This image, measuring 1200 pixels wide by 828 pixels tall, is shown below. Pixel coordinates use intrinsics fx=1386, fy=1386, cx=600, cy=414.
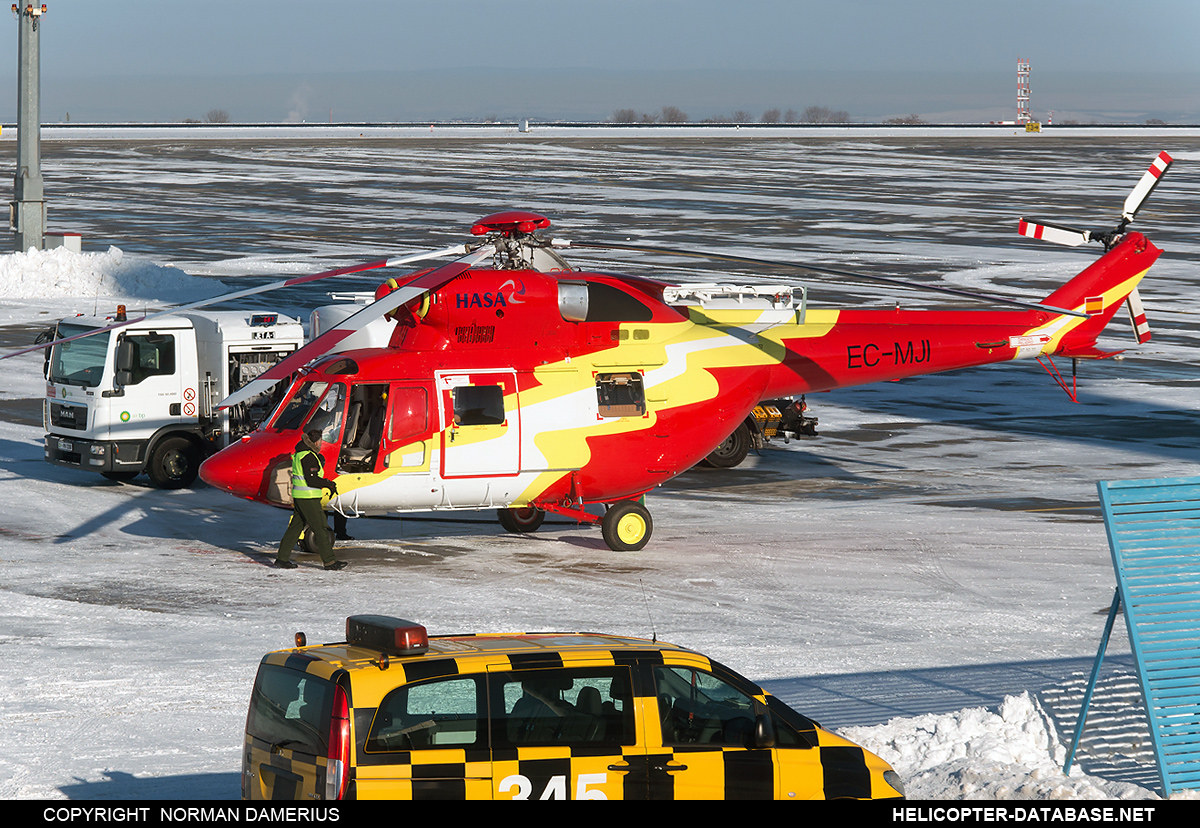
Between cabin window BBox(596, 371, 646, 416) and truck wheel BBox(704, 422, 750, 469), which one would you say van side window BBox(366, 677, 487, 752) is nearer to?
cabin window BBox(596, 371, 646, 416)

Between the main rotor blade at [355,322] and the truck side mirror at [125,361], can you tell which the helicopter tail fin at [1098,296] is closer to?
the main rotor blade at [355,322]

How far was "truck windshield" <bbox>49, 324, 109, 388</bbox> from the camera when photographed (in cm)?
2153

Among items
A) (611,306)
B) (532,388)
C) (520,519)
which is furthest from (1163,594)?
(520,519)

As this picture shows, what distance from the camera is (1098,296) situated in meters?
21.1

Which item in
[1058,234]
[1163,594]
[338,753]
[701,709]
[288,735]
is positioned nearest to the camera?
[338,753]

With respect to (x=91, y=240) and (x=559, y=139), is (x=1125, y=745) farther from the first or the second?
(x=559, y=139)

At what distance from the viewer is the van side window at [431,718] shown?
746cm

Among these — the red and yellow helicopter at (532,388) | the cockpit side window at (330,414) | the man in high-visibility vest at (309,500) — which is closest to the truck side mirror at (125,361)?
the red and yellow helicopter at (532,388)

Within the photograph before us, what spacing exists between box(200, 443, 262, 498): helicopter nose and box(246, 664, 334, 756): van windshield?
9.28 meters

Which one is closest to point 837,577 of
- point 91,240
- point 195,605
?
point 195,605

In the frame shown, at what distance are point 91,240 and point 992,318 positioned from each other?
1639 inches

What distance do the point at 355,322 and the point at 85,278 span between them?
28.7 meters

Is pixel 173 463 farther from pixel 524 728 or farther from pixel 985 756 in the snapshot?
pixel 524 728

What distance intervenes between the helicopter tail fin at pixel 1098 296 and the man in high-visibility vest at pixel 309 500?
36.5ft
